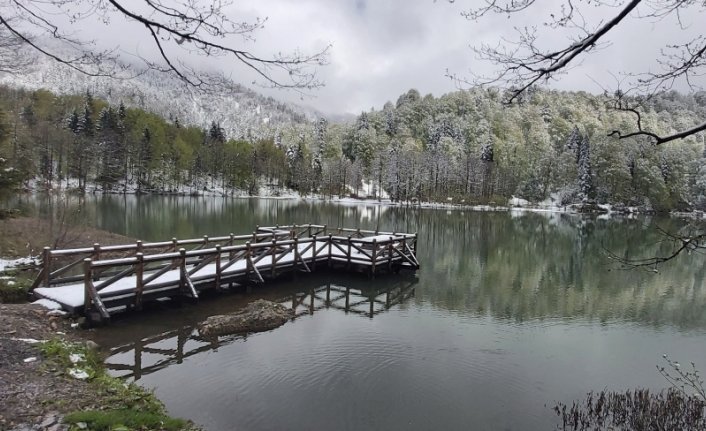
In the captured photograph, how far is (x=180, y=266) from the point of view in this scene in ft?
43.8

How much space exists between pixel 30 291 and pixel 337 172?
296 feet

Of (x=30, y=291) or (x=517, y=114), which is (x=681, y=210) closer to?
(x=517, y=114)

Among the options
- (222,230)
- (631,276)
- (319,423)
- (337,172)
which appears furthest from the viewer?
(337,172)

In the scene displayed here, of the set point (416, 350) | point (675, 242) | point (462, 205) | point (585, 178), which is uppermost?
point (585, 178)

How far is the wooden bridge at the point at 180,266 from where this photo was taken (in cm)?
1117

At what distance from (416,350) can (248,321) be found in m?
4.45

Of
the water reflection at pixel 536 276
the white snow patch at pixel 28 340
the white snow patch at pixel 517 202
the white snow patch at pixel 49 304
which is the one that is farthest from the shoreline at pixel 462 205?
the white snow patch at pixel 28 340

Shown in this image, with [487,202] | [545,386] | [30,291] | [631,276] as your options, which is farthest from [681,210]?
[30,291]

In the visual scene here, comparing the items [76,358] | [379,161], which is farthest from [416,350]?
[379,161]

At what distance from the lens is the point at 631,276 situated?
23156mm

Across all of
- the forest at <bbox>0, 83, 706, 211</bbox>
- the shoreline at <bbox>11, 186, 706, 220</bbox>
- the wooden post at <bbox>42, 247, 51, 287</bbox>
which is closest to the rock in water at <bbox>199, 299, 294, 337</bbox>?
the wooden post at <bbox>42, 247, 51, 287</bbox>

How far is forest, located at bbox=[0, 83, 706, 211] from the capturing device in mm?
78438

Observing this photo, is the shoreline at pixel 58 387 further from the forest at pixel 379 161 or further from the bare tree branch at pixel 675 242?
the forest at pixel 379 161

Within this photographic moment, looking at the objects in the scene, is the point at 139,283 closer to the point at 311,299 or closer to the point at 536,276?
the point at 311,299
